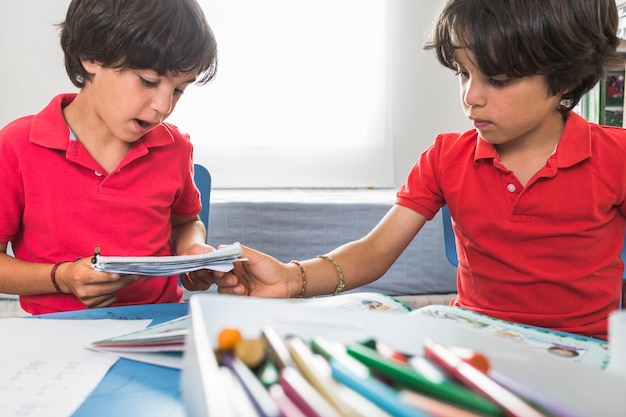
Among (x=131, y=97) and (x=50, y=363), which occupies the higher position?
(x=131, y=97)

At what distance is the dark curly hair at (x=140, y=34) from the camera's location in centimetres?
94

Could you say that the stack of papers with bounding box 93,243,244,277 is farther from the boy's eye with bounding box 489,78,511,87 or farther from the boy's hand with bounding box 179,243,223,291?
the boy's eye with bounding box 489,78,511,87

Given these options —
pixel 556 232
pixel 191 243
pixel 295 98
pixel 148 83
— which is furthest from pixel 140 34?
pixel 295 98

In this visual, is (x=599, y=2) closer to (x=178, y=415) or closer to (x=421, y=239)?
(x=178, y=415)

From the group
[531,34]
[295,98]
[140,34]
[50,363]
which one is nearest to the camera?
[50,363]

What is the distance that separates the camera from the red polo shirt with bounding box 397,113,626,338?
90cm

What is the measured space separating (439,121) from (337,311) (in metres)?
2.17

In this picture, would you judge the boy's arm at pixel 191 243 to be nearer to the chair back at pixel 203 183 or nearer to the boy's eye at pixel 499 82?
the chair back at pixel 203 183

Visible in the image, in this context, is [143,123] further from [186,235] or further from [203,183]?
[203,183]

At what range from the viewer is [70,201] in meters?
0.98

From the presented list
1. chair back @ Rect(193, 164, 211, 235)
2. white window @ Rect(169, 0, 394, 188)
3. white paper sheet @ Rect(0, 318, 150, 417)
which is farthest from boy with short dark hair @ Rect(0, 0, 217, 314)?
white window @ Rect(169, 0, 394, 188)

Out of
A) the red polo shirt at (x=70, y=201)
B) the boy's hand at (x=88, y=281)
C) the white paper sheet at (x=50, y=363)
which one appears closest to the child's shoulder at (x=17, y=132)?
the red polo shirt at (x=70, y=201)

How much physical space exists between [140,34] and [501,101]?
549 millimetres

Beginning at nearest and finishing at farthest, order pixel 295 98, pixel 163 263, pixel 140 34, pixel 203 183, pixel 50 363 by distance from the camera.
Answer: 1. pixel 50 363
2. pixel 163 263
3. pixel 140 34
4. pixel 203 183
5. pixel 295 98
